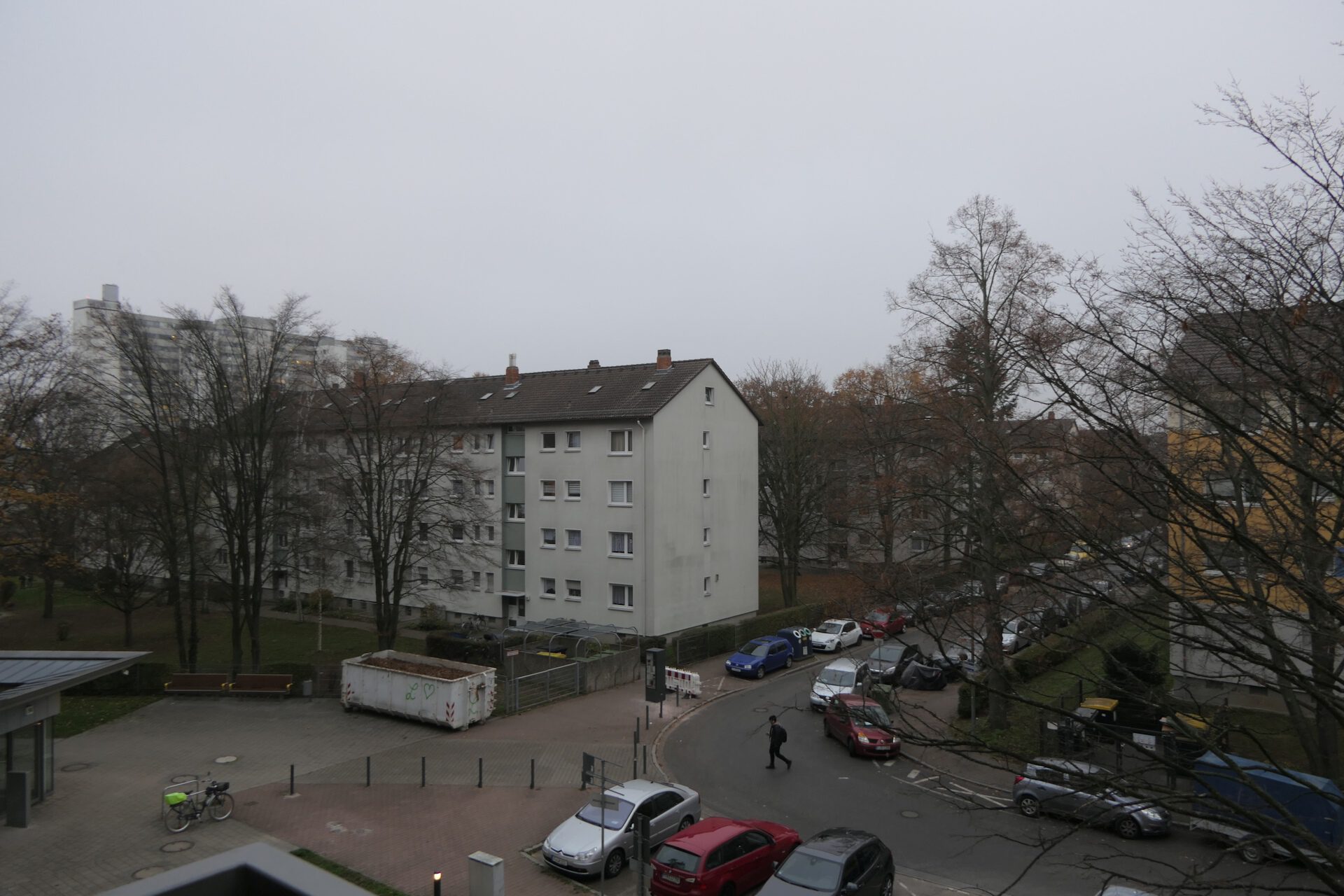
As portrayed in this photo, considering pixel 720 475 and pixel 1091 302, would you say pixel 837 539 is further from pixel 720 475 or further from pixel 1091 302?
pixel 1091 302

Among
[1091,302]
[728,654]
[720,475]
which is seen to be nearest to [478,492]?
[720,475]

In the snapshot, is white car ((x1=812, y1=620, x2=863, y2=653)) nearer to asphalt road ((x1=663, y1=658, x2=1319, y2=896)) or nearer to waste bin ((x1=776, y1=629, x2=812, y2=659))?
waste bin ((x1=776, y1=629, x2=812, y2=659))

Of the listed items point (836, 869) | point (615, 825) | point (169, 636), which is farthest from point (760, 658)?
point (169, 636)

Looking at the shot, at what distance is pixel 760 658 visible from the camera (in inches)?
1160

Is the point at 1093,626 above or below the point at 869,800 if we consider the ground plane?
above

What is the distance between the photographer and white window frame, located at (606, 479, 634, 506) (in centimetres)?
3300

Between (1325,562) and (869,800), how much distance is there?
1349 centimetres

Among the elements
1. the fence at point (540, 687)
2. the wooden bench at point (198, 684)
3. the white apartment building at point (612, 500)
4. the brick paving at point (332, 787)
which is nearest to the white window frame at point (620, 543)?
the white apartment building at point (612, 500)

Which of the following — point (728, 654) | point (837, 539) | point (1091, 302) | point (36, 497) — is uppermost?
point (1091, 302)

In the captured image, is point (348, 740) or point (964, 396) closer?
point (964, 396)

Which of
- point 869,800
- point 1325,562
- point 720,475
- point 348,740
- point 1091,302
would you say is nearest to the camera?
point 1091,302

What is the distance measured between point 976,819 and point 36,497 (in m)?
22.7

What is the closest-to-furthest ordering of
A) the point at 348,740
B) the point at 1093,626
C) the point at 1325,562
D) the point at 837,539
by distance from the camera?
1. the point at 1325,562
2. the point at 1093,626
3. the point at 348,740
4. the point at 837,539

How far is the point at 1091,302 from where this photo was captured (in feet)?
17.2
